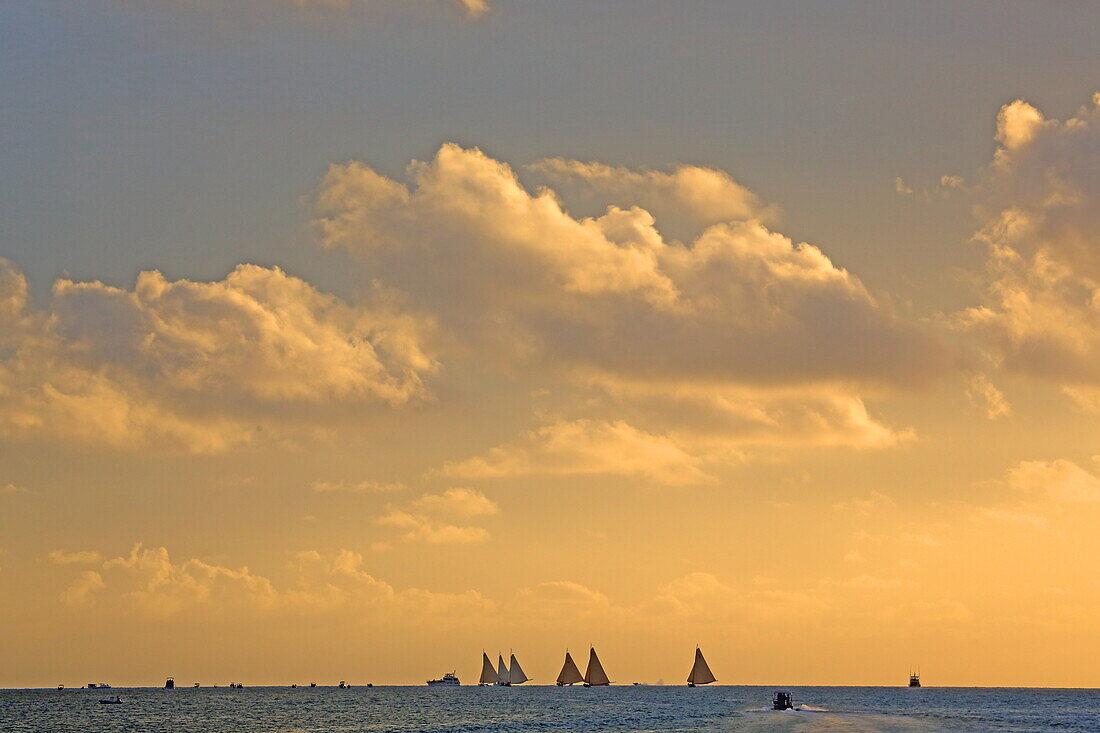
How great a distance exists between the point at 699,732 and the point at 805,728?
52.3ft

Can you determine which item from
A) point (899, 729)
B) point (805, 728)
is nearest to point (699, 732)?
point (805, 728)

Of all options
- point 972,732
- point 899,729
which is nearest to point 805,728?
point 899,729

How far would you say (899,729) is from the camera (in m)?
196

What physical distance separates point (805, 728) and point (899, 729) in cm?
1388

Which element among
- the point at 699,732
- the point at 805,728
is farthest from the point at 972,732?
the point at 699,732

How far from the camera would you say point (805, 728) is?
648 feet

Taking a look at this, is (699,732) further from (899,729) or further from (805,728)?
(899,729)

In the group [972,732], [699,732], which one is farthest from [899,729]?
[699,732]

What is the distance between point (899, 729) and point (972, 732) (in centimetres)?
1249

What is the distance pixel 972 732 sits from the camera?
199 metres

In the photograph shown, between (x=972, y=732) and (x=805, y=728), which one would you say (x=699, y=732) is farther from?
(x=972, y=732)

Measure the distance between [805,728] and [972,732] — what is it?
84.9ft
